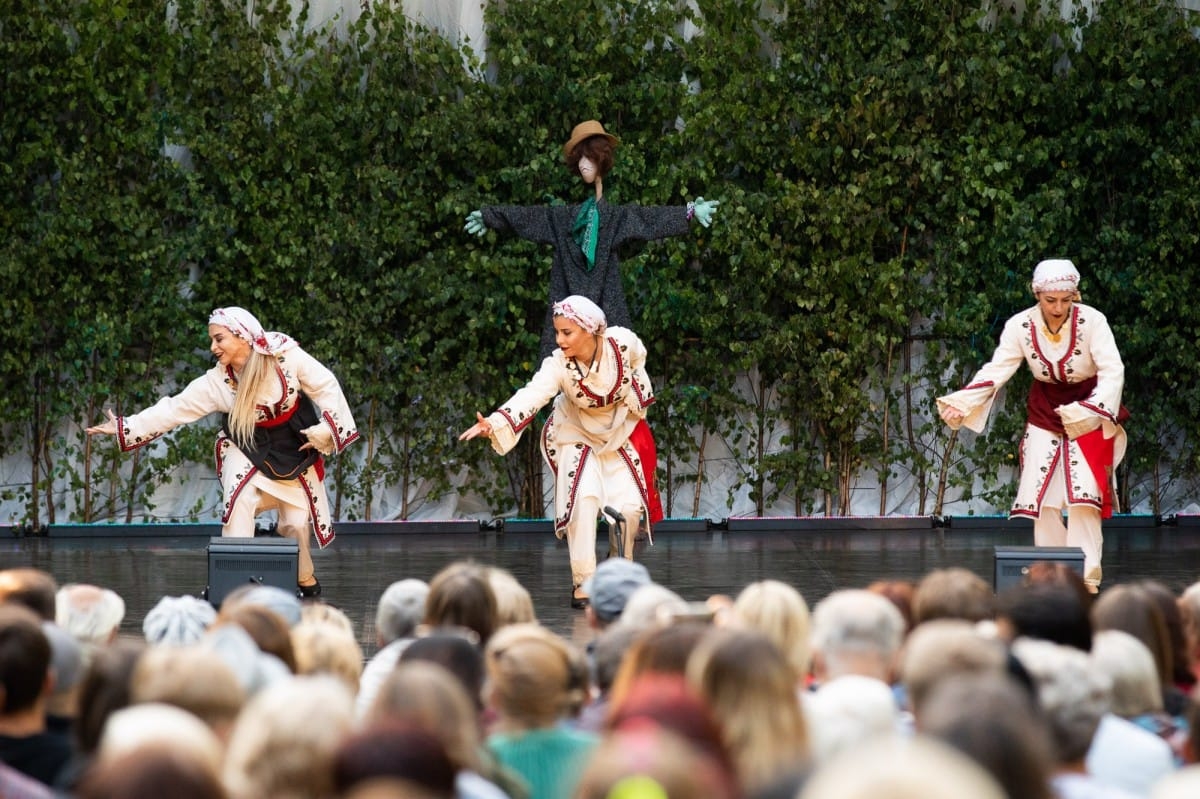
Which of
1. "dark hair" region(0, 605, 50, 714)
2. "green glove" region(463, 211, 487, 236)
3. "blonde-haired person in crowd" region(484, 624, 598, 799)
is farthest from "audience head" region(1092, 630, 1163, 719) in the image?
"green glove" region(463, 211, 487, 236)

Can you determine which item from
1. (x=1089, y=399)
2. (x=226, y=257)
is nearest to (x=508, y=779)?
(x=1089, y=399)

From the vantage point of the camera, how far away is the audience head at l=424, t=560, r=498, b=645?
360 centimetres

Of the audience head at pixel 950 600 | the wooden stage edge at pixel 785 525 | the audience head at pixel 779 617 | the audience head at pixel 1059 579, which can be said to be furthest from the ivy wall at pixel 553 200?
the audience head at pixel 779 617

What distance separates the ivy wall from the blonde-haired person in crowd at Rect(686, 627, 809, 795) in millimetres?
6484

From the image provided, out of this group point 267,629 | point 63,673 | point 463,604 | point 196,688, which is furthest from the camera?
point 463,604

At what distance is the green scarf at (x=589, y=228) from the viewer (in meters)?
8.30

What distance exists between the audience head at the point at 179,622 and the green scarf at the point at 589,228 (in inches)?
186

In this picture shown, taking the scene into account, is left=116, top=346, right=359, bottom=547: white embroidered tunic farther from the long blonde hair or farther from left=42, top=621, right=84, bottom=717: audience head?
left=42, top=621, right=84, bottom=717: audience head

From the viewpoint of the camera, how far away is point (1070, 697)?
2.82 metres

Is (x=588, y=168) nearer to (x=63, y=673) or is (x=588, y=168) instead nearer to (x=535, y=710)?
(x=63, y=673)

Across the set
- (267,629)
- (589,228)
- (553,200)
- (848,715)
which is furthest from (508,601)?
(553,200)

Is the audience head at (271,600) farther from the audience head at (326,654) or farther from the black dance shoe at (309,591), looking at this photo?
the black dance shoe at (309,591)

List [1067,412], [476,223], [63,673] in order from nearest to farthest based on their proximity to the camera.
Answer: [63,673] < [1067,412] < [476,223]

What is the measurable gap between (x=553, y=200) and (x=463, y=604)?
569 centimetres
